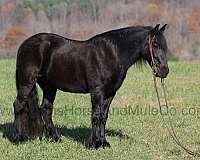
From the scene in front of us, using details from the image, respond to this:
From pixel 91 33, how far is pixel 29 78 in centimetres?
4517

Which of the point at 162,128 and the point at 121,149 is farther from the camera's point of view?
the point at 162,128

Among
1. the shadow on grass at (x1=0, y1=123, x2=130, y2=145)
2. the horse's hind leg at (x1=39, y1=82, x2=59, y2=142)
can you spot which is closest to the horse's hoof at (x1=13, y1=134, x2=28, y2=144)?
the shadow on grass at (x1=0, y1=123, x2=130, y2=145)

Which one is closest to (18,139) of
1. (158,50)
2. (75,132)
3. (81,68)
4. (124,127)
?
(75,132)

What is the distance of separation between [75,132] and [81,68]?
1.75 meters

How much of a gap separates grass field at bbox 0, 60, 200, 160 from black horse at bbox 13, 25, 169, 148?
349mm

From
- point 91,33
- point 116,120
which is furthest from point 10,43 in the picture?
point 116,120

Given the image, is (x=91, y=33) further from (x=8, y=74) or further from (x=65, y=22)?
(x=8, y=74)

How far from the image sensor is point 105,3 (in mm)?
65375

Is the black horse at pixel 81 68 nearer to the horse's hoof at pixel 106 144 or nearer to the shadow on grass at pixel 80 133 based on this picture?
the horse's hoof at pixel 106 144

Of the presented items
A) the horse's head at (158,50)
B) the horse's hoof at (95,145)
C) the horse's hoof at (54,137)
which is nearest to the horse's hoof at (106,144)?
the horse's hoof at (95,145)

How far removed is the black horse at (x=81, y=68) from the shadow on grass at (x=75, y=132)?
0.43m

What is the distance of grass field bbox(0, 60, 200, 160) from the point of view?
6004mm

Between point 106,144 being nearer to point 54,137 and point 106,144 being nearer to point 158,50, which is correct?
point 54,137

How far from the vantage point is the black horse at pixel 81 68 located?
19.6 feet
